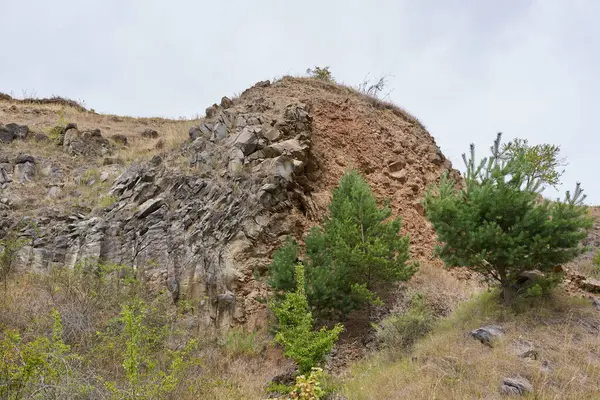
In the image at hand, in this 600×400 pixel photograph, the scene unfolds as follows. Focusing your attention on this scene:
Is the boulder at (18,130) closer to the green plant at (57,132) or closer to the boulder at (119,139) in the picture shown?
the green plant at (57,132)

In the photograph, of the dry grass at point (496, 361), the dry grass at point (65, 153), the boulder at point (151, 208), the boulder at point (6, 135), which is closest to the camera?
the dry grass at point (496, 361)

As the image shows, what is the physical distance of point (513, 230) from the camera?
8.88 m

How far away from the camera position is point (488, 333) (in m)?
8.38

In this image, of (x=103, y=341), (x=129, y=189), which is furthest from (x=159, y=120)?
(x=103, y=341)

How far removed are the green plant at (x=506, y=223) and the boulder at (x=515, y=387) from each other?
2426 mm

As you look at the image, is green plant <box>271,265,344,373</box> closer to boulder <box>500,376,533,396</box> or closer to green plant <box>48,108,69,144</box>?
boulder <box>500,376,533,396</box>

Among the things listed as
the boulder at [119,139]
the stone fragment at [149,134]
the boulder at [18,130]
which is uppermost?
the stone fragment at [149,134]

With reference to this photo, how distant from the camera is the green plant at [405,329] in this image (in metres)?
9.72

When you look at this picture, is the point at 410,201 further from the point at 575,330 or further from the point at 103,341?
the point at 103,341

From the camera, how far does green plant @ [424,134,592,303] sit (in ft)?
28.1

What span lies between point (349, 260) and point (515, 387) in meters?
4.52

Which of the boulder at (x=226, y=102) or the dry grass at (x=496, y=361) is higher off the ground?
the boulder at (x=226, y=102)

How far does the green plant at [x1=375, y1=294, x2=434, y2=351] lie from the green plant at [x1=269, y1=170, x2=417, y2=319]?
2.47 feet

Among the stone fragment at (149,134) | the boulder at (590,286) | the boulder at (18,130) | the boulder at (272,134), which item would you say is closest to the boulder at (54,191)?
the boulder at (18,130)
